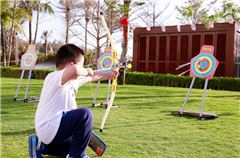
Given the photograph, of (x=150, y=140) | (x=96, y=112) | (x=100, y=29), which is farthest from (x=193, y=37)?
(x=150, y=140)

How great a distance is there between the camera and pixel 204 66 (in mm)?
5855

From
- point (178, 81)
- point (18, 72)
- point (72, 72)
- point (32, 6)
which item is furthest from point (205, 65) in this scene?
point (32, 6)

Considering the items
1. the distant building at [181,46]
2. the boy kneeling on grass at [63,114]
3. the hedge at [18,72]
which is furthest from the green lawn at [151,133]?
the hedge at [18,72]

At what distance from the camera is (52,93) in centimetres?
257

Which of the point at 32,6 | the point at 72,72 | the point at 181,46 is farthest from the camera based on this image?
the point at 32,6

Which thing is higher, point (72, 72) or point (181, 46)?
point (181, 46)

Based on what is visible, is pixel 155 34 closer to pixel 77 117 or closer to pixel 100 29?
pixel 100 29

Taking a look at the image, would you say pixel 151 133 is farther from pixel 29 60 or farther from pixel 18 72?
pixel 18 72

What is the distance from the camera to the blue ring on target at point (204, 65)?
5762 millimetres

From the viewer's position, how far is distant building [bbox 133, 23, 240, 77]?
15898 millimetres

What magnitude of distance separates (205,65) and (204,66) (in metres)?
0.03

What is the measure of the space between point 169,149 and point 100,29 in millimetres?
21965

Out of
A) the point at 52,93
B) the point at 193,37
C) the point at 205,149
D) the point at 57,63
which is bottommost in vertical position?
the point at 205,149

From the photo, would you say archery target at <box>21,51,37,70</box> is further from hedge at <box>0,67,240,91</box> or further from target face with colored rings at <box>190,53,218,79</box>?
hedge at <box>0,67,240,91</box>
